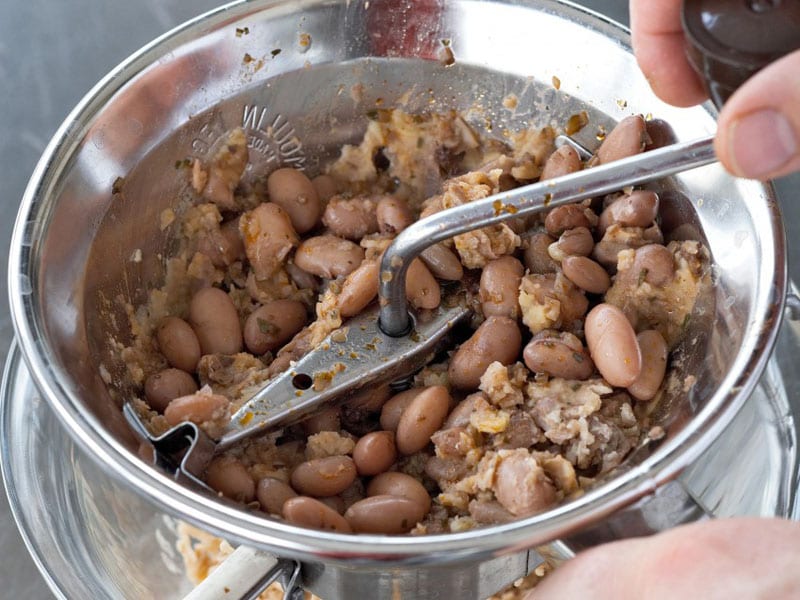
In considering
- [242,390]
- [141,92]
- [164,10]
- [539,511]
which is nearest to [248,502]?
[242,390]

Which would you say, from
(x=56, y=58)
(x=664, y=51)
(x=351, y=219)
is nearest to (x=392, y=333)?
(x=351, y=219)

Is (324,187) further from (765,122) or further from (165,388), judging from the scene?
(765,122)

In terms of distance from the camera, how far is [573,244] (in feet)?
3.12

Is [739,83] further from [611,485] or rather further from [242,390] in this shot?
[242,390]

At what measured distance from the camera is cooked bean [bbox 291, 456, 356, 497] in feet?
2.81

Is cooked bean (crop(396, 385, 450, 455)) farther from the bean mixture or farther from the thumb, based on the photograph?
the thumb

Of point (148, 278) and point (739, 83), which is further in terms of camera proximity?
point (148, 278)

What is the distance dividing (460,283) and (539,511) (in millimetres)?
Result: 343

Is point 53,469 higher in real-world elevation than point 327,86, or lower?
lower

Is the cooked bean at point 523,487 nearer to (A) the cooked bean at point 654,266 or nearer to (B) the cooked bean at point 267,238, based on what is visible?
(A) the cooked bean at point 654,266

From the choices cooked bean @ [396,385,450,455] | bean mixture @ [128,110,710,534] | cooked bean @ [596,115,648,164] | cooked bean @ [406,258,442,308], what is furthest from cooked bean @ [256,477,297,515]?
A: cooked bean @ [596,115,648,164]

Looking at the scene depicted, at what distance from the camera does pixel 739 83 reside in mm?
644

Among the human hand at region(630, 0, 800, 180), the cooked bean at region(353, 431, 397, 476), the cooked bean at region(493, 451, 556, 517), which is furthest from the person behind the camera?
the cooked bean at region(353, 431, 397, 476)

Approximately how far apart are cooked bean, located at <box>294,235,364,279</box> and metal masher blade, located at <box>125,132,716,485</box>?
63 mm
